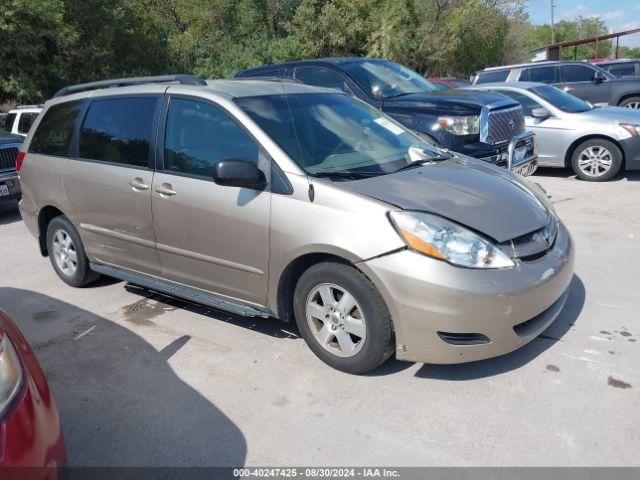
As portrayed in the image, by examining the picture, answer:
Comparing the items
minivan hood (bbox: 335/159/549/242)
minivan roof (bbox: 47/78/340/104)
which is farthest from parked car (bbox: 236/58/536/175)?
minivan hood (bbox: 335/159/549/242)

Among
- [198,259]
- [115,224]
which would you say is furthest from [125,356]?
[115,224]

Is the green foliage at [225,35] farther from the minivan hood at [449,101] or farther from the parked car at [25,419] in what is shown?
the parked car at [25,419]

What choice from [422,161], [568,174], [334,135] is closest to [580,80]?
[568,174]

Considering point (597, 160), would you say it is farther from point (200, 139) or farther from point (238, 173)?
point (238, 173)

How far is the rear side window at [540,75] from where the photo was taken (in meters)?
13.9

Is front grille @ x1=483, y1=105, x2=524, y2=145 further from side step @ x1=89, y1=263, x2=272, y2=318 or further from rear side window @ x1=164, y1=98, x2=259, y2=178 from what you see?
side step @ x1=89, y1=263, x2=272, y2=318

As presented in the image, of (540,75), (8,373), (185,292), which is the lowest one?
(185,292)

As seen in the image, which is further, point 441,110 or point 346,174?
point 441,110

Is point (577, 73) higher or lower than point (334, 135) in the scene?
higher

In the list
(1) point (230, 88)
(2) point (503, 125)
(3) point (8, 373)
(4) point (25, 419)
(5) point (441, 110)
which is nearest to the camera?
(4) point (25, 419)

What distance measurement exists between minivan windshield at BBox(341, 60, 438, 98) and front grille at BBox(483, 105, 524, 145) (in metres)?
1.24

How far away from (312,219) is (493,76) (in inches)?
457

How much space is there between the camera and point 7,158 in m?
9.15

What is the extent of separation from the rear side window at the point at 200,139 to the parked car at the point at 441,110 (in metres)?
3.76
